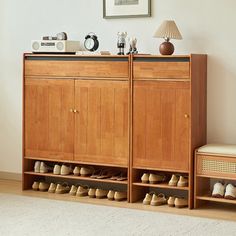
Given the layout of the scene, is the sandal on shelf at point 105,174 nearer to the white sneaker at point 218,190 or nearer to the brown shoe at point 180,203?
the brown shoe at point 180,203

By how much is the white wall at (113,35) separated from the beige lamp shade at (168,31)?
200mm

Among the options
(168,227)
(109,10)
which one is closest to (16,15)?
(109,10)

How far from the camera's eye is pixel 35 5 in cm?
639

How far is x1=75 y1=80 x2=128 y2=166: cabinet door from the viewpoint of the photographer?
5.61m

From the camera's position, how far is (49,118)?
595 centimetres

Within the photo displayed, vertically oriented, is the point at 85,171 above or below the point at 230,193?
above

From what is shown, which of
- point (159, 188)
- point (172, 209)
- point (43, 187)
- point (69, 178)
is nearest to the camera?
point (172, 209)

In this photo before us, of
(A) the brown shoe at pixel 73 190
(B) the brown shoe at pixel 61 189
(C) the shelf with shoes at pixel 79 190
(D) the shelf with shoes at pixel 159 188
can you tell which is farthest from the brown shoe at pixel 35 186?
(D) the shelf with shoes at pixel 159 188

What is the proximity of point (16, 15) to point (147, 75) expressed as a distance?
5.90 feet

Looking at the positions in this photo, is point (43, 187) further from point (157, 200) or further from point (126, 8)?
point (126, 8)

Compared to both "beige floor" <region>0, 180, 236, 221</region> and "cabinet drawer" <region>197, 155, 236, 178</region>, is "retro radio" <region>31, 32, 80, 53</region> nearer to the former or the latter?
"beige floor" <region>0, 180, 236, 221</region>

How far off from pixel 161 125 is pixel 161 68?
1.59ft

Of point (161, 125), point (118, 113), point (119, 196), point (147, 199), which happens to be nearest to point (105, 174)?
point (119, 196)

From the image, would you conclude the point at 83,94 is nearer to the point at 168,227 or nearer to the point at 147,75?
the point at 147,75
